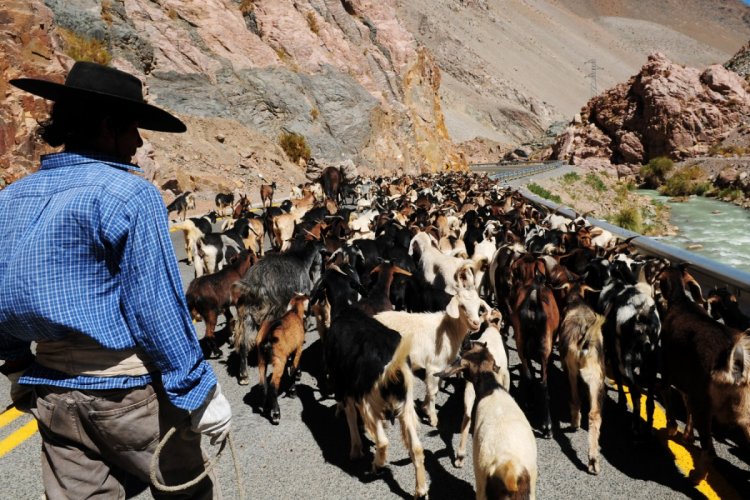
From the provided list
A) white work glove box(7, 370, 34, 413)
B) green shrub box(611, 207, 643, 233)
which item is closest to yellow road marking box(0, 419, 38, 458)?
white work glove box(7, 370, 34, 413)

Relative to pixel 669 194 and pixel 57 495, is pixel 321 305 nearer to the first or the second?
pixel 57 495

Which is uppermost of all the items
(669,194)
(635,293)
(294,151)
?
(635,293)

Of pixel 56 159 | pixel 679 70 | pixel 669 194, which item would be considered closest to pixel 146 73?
pixel 56 159

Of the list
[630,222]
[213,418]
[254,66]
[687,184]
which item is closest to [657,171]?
[687,184]

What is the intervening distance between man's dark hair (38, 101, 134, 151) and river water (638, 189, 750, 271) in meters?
16.2

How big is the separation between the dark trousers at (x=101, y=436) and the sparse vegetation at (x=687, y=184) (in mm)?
38026

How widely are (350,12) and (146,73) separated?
933 inches

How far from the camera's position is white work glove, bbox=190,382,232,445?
1957 mm

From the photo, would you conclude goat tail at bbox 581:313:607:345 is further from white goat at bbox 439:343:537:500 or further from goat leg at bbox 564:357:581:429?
white goat at bbox 439:343:537:500

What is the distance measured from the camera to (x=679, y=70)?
141 feet

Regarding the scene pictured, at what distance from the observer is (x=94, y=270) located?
1.74m

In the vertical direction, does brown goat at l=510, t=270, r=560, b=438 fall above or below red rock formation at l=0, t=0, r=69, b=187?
above

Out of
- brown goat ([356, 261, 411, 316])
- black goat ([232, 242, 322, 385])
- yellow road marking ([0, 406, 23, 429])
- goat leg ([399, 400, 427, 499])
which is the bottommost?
yellow road marking ([0, 406, 23, 429])

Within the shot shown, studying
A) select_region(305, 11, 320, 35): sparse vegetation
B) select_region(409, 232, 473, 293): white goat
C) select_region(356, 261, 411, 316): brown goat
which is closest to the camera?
select_region(356, 261, 411, 316): brown goat
